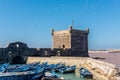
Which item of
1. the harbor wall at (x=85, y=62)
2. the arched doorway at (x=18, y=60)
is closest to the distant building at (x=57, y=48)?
the arched doorway at (x=18, y=60)

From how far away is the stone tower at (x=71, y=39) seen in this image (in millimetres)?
47594

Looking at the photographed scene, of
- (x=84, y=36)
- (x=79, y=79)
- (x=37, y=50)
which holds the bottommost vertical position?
(x=79, y=79)

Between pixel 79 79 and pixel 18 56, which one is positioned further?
pixel 18 56

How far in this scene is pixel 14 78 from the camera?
19391mm

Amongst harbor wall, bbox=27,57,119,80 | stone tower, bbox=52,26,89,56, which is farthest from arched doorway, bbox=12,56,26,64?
stone tower, bbox=52,26,89,56

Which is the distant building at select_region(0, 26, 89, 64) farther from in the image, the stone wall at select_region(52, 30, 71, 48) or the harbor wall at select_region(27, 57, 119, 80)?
the harbor wall at select_region(27, 57, 119, 80)

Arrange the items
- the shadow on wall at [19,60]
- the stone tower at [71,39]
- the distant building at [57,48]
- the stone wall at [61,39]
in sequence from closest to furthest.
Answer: the distant building at [57,48] < the shadow on wall at [19,60] < the stone tower at [71,39] < the stone wall at [61,39]

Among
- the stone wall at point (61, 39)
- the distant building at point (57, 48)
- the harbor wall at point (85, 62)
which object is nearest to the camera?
the harbor wall at point (85, 62)

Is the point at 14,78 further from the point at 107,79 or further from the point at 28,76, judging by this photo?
the point at 107,79

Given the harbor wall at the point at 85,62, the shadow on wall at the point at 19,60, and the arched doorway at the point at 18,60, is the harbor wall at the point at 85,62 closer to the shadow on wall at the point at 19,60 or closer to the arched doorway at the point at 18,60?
the shadow on wall at the point at 19,60

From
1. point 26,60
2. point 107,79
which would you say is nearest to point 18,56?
point 26,60

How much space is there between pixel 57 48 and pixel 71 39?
11.4 ft

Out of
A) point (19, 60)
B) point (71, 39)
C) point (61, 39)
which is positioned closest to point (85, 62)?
point (71, 39)

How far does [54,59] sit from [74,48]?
8999 mm
